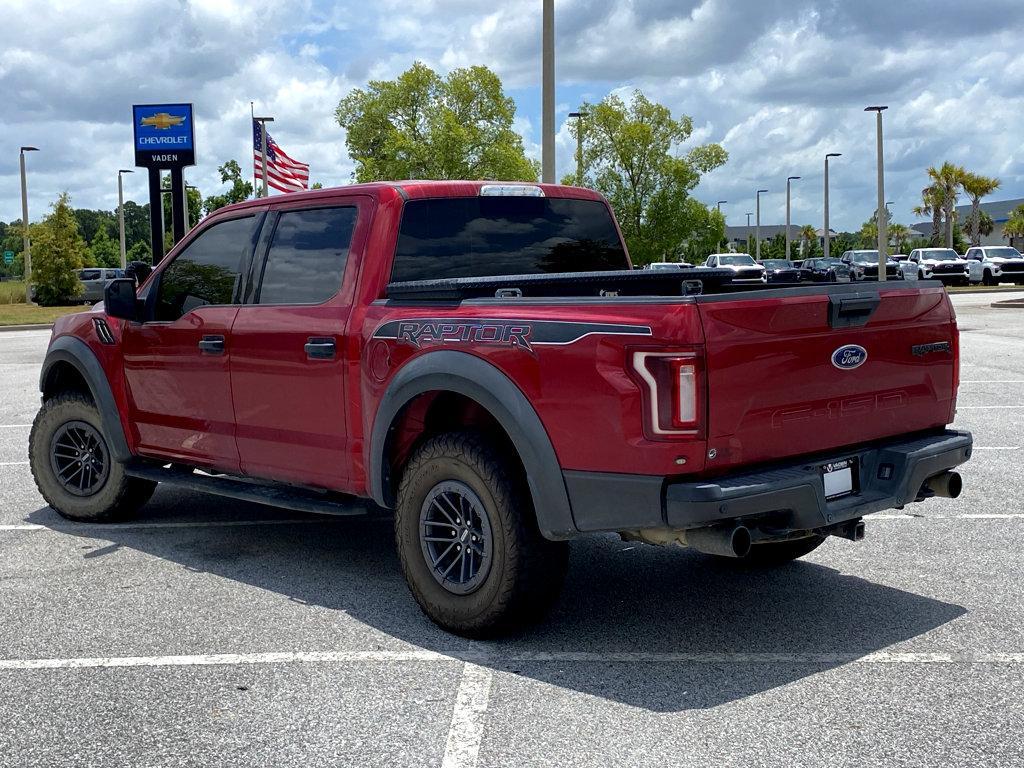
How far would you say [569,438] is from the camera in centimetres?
451

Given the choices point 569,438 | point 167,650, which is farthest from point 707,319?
point 167,650

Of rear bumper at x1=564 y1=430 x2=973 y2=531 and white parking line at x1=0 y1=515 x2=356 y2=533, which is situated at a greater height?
rear bumper at x1=564 y1=430 x2=973 y2=531

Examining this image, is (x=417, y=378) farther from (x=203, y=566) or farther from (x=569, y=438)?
(x=203, y=566)

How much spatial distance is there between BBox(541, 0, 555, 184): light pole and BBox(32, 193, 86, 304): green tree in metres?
39.3

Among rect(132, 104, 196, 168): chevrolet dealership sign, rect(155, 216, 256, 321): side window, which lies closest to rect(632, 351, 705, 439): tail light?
rect(155, 216, 256, 321): side window

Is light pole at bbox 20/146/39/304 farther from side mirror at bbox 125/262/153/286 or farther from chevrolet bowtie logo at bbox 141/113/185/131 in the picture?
side mirror at bbox 125/262/153/286

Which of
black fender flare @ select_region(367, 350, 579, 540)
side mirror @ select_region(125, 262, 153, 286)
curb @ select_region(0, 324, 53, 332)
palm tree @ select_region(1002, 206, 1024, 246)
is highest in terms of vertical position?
palm tree @ select_region(1002, 206, 1024, 246)

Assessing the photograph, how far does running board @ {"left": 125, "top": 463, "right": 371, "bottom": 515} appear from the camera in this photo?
18.6 ft

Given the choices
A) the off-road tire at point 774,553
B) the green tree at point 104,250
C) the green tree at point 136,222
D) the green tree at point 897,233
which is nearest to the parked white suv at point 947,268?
the off-road tire at point 774,553

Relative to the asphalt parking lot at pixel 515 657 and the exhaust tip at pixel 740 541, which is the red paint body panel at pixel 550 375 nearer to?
the exhaust tip at pixel 740 541

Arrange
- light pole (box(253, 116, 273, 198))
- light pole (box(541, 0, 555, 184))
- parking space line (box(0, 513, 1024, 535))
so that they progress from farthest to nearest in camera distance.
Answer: light pole (box(253, 116, 273, 198))
light pole (box(541, 0, 555, 184))
parking space line (box(0, 513, 1024, 535))

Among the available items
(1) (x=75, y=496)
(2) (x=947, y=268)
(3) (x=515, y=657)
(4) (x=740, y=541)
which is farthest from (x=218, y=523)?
(2) (x=947, y=268)

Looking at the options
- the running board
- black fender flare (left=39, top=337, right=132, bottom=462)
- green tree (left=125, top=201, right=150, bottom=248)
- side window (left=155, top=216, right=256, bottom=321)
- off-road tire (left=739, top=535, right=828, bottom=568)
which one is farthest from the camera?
green tree (left=125, top=201, right=150, bottom=248)

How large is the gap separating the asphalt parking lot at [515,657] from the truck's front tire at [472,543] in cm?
16
